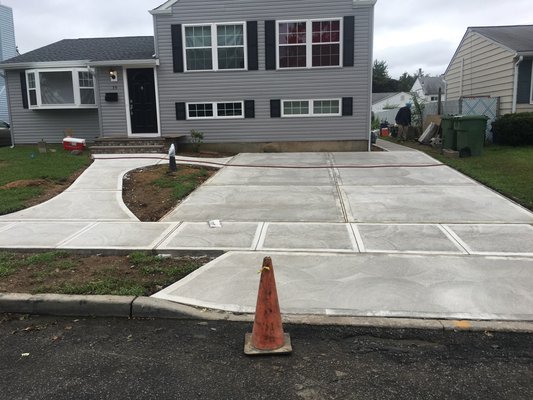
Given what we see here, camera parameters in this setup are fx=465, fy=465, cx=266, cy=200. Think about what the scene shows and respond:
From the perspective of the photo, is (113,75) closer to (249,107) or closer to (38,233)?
(249,107)

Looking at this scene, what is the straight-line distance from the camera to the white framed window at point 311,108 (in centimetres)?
1611

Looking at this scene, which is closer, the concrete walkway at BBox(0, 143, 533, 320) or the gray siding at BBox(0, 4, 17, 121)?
the concrete walkway at BBox(0, 143, 533, 320)

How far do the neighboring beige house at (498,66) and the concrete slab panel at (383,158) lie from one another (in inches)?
204

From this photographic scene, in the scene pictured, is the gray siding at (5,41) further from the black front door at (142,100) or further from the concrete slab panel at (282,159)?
the concrete slab panel at (282,159)

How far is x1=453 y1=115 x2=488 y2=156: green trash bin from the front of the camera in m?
13.6

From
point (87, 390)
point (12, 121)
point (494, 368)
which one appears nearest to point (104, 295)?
point (87, 390)

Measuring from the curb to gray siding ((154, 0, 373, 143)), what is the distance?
490 inches

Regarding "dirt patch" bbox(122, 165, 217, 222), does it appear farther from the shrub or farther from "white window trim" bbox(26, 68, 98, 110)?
the shrub

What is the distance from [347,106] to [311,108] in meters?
1.23

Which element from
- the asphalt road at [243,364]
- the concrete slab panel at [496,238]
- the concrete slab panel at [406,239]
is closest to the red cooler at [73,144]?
the concrete slab panel at [406,239]

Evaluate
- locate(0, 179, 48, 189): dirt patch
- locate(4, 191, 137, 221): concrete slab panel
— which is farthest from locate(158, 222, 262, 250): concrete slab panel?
locate(0, 179, 48, 189): dirt patch

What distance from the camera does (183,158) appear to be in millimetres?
14102

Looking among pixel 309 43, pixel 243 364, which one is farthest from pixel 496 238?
pixel 309 43

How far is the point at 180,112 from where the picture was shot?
16.4 m
